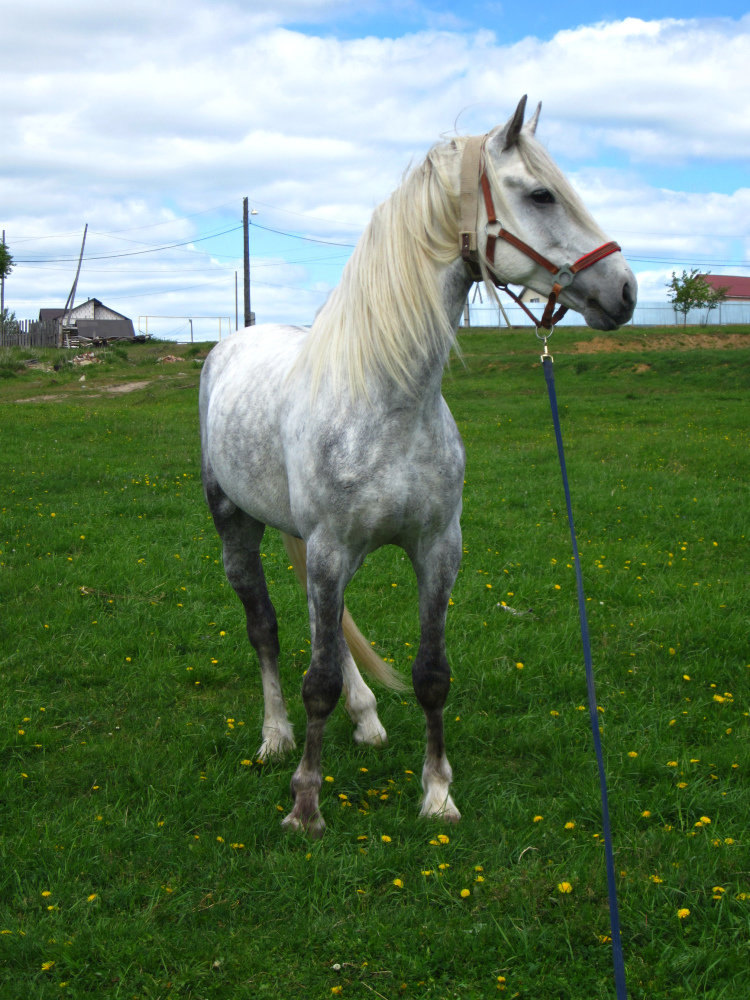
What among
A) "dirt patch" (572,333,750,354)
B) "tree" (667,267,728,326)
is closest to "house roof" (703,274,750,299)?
"tree" (667,267,728,326)

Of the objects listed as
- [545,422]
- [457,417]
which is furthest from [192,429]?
[545,422]

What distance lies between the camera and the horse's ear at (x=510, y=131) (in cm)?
292

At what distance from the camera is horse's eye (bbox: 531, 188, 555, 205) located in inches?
118

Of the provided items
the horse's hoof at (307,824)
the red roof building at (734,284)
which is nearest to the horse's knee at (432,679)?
the horse's hoof at (307,824)

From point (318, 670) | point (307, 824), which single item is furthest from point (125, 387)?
point (307, 824)

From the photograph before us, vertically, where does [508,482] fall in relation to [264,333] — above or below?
below

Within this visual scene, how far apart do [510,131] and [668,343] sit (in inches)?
1280

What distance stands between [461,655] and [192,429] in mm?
11717

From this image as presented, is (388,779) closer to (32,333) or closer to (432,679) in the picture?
(432,679)

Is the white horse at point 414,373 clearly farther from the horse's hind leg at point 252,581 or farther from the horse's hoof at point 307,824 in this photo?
the horse's hind leg at point 252,581

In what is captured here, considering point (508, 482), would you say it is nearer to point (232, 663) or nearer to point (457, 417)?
point (232, 663)

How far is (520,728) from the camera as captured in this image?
438 cm

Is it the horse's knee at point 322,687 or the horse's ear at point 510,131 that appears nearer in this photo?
the horse's ear at point 510,131

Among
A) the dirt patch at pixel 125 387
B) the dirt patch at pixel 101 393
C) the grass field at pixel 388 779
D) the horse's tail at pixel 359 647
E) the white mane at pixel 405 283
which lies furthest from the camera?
the dirt patch at pixel 125 387
